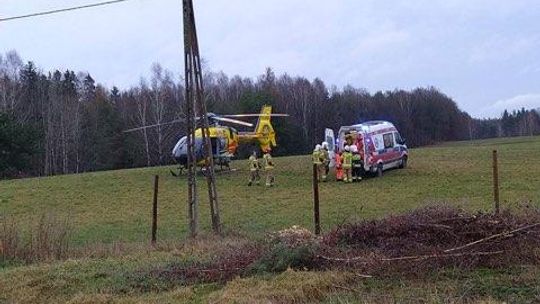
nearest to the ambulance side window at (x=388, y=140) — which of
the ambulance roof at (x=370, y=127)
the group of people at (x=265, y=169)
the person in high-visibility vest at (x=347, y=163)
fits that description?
the ambulance roof at (x=370, y=127)

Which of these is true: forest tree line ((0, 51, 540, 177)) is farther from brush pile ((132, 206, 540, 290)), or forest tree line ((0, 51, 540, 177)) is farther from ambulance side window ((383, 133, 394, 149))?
brush pile ((132, 206, 540, 290))

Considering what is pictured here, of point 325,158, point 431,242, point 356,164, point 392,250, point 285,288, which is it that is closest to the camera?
point 285,288

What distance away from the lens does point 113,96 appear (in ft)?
314

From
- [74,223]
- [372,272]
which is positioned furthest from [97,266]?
[74,223]

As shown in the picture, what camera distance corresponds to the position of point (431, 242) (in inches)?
330

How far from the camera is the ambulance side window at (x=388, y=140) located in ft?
99.4

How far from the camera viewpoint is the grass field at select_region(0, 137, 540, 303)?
704cm

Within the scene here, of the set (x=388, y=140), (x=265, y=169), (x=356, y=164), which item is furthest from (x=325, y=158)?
(x=388, y=140)

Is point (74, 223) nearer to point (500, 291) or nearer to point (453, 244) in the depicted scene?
point (453, 244)

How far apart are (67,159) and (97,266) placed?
2645 inches

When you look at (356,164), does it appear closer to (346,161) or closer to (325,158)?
(346,161)

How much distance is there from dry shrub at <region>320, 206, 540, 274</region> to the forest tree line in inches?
1722

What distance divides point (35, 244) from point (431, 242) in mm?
7139

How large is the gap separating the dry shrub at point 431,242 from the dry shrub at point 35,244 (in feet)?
17.4
